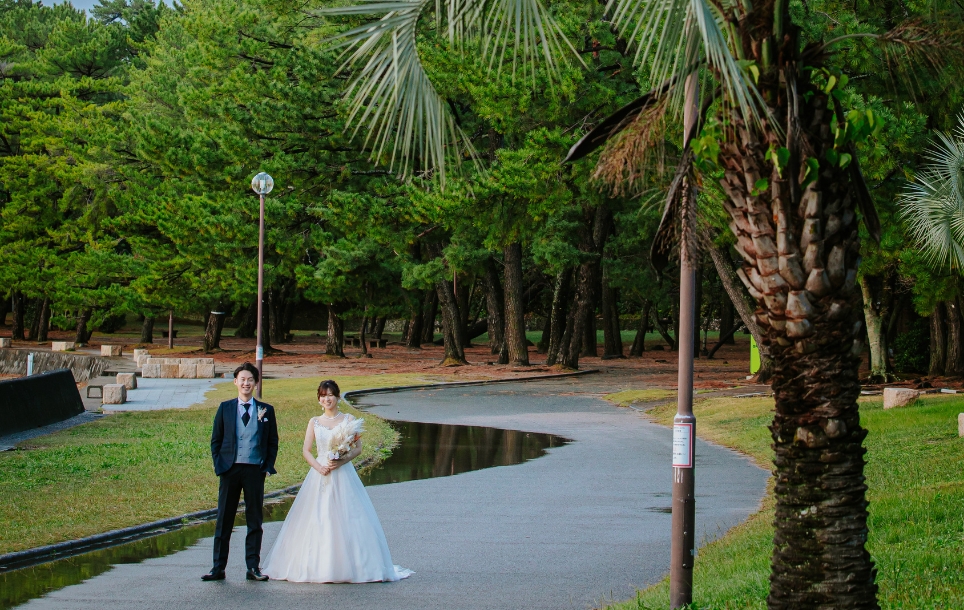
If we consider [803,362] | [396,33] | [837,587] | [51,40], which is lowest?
[837,587]

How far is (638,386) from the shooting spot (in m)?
36.3

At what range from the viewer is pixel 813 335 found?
6.12 meters

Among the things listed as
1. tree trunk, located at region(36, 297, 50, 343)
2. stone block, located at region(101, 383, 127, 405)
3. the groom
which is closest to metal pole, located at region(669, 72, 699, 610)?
the groom

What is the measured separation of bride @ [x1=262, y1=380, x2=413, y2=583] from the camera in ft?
30.9

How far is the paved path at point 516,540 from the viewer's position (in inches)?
348

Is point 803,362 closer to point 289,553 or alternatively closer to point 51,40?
point 289,553

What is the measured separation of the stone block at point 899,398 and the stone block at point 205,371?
23914 millimetres

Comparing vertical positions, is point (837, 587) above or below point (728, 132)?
below

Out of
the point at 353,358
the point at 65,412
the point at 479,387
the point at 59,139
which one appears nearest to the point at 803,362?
the point at 65,412

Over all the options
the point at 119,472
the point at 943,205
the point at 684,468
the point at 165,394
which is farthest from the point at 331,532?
the point at 165,394

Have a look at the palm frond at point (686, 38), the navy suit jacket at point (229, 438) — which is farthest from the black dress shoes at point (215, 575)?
the palm frond at point (686, 38)

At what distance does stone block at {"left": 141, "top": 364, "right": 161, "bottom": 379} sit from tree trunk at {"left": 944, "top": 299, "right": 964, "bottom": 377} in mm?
26187

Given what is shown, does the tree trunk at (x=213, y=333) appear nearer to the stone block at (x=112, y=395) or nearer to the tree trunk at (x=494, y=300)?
the tree trunk at (x=494, y=300)

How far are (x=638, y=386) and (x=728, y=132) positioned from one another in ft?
99.7
